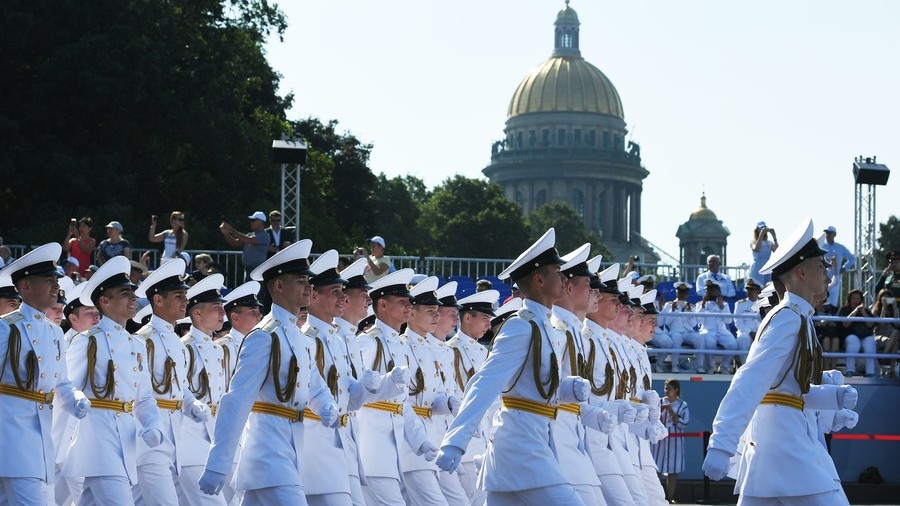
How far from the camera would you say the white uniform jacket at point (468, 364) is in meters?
14.1

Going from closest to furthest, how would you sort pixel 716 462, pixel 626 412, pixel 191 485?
1. pixel 716 462
2. pixel 626 412
3. pixel 191 485

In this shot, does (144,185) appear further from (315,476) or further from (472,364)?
(315,476)

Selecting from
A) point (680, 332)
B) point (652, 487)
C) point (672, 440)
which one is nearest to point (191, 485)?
point (652, 487)

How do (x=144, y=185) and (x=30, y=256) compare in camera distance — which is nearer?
(x=30, y=256)

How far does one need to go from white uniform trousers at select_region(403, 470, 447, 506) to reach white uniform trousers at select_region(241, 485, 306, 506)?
11.4 ft

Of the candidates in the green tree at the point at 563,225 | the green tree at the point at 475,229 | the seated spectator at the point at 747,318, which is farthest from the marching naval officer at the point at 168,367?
the green tree at the point at 563,225

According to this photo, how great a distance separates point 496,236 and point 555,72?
201ft

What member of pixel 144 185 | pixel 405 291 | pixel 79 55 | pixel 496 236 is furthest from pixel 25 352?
pixel 496 236

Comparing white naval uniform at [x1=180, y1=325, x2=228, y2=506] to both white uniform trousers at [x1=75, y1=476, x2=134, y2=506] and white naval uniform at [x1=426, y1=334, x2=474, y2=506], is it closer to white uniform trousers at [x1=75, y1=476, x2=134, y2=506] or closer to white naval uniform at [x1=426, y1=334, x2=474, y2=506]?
white uniform trousers at [x1=75, y1=476, x2=134, y2=506]

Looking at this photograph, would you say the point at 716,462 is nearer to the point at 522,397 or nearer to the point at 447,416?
the point at 522,397

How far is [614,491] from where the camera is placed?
450 inches

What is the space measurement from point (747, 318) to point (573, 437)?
47.6ft

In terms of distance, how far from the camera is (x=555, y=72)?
158 m

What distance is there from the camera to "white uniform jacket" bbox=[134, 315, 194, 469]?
40.3ft
